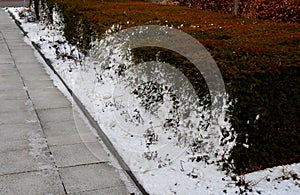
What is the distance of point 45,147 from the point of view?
5.09 meters

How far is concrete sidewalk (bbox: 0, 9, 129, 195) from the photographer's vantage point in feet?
14.0

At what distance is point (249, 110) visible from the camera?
4082 mm

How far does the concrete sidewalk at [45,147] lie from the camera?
4262 millimetres

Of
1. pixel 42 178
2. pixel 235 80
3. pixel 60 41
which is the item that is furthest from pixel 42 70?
pixel 235 80

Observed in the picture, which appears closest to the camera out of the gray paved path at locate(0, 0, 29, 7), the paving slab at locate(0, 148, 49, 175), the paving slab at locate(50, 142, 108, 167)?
the paving slab at locate(0, 148, 49, 175)

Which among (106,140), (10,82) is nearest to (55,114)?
(106,140)

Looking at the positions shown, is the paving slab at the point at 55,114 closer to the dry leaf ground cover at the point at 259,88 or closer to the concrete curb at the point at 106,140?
the concrete curb at the point at 106,140

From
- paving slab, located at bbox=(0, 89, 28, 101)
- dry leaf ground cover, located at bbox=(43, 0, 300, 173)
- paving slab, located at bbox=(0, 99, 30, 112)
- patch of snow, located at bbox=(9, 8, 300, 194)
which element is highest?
dry leaf ground cover, located at bbox=(43, 0, 300, 173)

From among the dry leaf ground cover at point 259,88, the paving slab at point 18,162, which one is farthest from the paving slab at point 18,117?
the dry leaf ground cover at point 259,88

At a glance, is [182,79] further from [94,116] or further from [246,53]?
[94,116]

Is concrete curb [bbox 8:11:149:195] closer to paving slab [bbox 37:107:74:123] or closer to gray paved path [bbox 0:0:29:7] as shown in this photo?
paving slab [bbox 37:107:74:123]

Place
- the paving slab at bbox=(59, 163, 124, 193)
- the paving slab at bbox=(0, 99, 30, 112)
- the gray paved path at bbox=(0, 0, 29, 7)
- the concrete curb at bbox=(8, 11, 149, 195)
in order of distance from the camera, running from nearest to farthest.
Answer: the paving slab at bbox=(59, 163, 124, 193) → the concrete curb at bbox=(8, 11, 149, 195) → the paving slab at bbox=(0, 99, 30, 112) → the gray paved path at bbox=(0, 0, 29, 7)

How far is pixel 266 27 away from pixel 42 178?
456 centimetres

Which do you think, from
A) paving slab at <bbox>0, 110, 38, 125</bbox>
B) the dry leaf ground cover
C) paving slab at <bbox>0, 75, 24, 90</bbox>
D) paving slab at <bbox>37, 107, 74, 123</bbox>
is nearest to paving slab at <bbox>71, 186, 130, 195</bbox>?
the dry leaf ground cover
